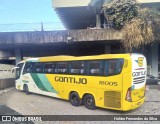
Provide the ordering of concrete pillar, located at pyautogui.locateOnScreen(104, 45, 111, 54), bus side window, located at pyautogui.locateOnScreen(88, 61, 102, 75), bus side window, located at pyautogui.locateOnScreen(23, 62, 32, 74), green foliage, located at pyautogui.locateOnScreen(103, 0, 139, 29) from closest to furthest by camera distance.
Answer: bus side window, located at pyautogui.locateOnScreen(88, 61, 102, 75) < bus side window, located at pyautogui.locateOnScreen(23, 62, 32, 74) < green foliage, located at pyautogui.locateOnScreen(103, 0, 139, 29) < concrete pillar, located at pyautogui.locateOnScreen(104, 45, 111, 54)

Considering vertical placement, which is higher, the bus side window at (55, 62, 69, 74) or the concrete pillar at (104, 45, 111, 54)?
the concrete pillar at (104, 45, 111, 54)

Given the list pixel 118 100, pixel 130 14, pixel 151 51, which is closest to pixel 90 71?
pixel 118 100

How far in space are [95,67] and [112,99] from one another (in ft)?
5.70

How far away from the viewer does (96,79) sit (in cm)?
1055

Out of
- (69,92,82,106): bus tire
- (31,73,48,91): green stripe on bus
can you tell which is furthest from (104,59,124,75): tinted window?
(31,73,48,91): green stripe on bus

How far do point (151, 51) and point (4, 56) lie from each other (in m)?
14.5

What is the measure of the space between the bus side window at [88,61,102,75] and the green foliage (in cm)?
699

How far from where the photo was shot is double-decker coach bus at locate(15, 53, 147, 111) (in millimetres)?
9508

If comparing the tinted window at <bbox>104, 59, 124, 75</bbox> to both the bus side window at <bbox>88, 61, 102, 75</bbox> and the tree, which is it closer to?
the bus side window at <bbox>88, 61, 102, 75</bbox>

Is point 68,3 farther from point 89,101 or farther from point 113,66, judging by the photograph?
point 113,66

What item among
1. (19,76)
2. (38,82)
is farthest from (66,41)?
(38,82)

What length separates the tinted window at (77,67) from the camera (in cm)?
1134

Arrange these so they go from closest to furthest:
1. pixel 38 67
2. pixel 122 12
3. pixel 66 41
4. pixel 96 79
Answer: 1. pixel 96 79
2. pixel 38 67
3. pixel 122 12
4. pixel 66 41

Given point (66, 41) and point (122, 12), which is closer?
point (122, 12)
